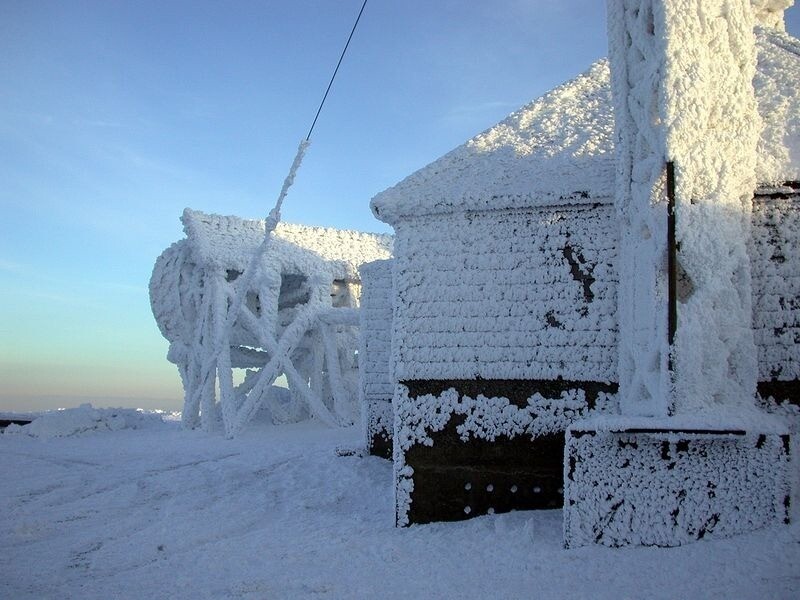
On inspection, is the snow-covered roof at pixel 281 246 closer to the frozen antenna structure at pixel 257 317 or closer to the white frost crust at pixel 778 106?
the frozen antenna structure at pixel 257 317

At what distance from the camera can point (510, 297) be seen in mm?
6980

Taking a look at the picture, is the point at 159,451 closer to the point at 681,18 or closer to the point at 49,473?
the point at 49,473

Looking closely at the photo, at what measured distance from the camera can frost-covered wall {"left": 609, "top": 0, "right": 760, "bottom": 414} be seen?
212 inches

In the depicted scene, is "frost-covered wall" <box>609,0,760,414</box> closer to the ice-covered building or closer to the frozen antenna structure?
the ice-covered building

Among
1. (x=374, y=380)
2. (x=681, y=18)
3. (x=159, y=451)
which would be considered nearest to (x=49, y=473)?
(x=159, y=451)

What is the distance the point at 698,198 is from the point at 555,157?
7.23ft

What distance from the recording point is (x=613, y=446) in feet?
17.6

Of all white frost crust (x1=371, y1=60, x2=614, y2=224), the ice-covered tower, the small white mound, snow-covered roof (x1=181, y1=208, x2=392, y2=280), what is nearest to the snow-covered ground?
the ice-covered tower

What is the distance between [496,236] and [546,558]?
342cm

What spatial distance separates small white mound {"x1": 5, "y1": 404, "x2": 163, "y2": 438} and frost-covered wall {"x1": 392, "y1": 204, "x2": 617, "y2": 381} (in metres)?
13.0

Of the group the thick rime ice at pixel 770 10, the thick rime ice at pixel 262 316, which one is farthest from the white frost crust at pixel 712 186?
the thick rime ice at pixel 262 316

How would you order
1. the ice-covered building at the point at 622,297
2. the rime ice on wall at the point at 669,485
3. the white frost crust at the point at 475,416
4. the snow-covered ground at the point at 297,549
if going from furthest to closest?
the white frost crust at the point at 475,416 < the ice-covered building at the point at 622,297 < the rime ice on wall at the point at 669,485 < the snow-covered ground at the point at 297,549

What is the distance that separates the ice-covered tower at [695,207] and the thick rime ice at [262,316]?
11601 millimetres

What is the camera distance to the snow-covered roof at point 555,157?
6.43 metres
